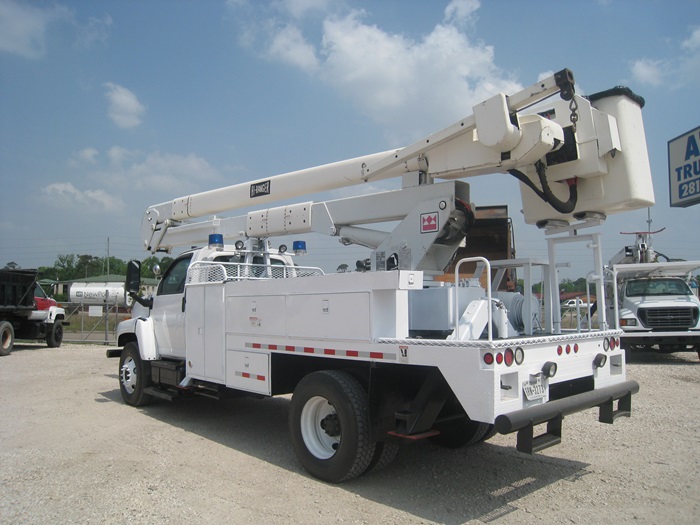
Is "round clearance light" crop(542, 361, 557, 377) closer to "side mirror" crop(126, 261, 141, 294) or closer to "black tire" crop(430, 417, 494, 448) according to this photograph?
"black tire" crop(430, 417, 494, 448)

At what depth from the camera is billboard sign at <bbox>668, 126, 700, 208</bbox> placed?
595cm

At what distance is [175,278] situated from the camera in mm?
8203

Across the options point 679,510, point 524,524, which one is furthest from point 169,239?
point 679,510

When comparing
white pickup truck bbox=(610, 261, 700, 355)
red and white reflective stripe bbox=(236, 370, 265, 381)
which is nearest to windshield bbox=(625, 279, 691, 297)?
white pickup truck bbox=(610, 261, 700, 355)

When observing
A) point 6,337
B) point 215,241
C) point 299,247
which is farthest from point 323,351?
point 6,337

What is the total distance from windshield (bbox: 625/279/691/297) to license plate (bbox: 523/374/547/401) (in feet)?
39.5

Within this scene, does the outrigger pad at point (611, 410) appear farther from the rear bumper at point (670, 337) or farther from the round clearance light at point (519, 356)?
the rear bumper at point (670, 337)

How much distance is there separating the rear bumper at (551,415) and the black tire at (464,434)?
1245mm

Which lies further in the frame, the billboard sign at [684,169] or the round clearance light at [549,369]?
the billboard sign at [684,169]

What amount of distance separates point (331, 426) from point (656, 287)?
12890mm

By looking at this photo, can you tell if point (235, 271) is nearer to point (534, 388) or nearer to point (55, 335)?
point (534, 388)

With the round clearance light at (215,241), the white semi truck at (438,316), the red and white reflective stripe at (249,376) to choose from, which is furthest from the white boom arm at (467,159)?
the red and white reflective stripe at (249,376)

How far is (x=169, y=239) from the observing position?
9727mm

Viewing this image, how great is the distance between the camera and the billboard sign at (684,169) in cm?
595
